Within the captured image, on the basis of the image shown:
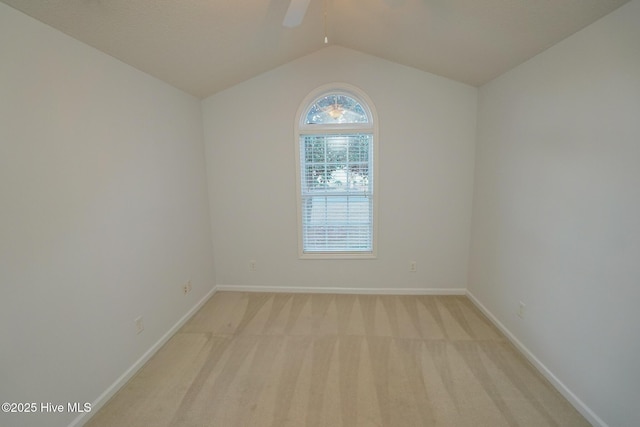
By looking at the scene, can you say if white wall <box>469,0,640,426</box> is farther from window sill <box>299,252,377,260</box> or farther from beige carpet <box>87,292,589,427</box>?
window sill <box>299,252,377,260</box>

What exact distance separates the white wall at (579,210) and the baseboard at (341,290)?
73cm

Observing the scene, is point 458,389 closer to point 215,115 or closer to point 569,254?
point 569,254

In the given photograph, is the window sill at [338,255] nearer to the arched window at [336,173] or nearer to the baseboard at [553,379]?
the arched window at [336,173]

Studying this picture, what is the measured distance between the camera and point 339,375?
1.93 meters

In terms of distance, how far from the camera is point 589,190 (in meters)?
1.55

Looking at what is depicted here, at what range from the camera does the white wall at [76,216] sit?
1280mm

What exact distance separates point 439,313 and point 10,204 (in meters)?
3.29

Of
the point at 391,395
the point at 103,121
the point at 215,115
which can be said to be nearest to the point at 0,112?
the point at 103,121

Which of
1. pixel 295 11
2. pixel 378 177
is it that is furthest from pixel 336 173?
pixel 295 11

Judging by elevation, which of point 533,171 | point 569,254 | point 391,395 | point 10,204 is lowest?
point 391,395

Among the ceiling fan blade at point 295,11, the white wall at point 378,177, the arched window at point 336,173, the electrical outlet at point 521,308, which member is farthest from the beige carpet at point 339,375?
the ceiling fan blade at point 295,11

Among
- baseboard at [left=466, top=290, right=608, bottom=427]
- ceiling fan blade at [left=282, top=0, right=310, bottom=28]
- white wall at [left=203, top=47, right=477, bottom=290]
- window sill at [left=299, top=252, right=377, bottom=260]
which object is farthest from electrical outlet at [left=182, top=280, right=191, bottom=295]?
baseboard at [left=466, top=290, right=608, bottom=427]

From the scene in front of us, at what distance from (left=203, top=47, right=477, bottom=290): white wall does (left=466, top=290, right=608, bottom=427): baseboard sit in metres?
0.77

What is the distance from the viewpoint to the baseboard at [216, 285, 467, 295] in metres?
3.12
